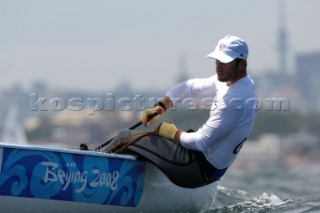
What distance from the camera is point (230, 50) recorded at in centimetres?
643

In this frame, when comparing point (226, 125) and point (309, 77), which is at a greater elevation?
point (309, 77)

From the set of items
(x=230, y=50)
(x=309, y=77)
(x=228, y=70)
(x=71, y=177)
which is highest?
(x=309, y=77)

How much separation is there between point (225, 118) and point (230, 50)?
49 centimetres

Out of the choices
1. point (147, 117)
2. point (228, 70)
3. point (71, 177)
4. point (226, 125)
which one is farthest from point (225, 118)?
point (71, 177)

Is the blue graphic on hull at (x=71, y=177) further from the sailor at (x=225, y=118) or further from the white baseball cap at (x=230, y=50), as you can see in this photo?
the white baseball cap at (x=230, y=50)

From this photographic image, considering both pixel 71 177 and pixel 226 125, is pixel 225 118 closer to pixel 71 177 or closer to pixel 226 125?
pixel 226 125

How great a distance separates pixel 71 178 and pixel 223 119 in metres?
1.16

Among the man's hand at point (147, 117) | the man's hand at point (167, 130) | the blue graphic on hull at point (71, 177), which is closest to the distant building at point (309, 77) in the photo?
the man's hand at point (147, 117)

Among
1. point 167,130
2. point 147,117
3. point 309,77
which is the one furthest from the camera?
point 309,77

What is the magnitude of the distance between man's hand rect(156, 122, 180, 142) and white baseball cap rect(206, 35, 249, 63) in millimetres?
640

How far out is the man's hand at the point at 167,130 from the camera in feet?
22.0

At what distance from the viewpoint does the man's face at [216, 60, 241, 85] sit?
21.2 feet

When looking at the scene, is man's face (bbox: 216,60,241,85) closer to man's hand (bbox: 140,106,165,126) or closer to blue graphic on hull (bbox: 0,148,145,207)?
man's hand (bbox: 140,106,165,126)

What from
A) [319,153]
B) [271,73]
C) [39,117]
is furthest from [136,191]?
[271,73]
